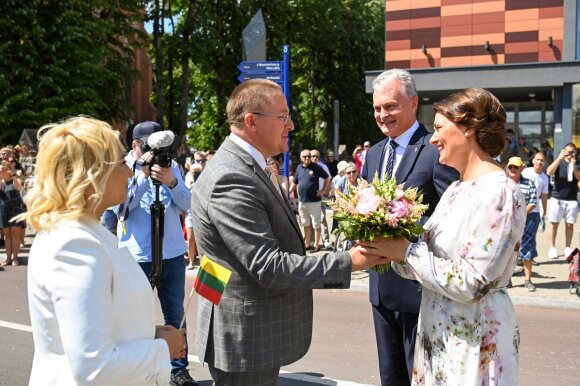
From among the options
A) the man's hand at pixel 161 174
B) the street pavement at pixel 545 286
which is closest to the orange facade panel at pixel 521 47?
the street pavement at pixel 545 286

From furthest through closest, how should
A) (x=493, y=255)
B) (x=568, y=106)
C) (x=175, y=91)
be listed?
(x=175, y=91) < (x=568, y=106) < (x=493, y=255)

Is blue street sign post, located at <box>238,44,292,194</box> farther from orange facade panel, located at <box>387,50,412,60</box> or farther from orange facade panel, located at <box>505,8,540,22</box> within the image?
orange facade panel, located at <box>505,8,540,22</box>

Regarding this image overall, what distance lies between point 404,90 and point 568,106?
64.1ft

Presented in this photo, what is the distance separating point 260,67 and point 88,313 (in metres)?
9.18

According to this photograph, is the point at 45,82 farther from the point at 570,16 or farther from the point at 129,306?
the point at 129,306

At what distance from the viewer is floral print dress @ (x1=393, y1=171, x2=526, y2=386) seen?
259 cm

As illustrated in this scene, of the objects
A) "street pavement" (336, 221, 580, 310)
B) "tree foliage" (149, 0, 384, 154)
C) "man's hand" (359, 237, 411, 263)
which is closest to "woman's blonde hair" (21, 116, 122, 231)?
"man's hand" (359, 237, 411, 263)

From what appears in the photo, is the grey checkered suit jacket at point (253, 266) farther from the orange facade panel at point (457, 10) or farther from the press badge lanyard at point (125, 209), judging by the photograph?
the orange facade panel at point (457, 10)

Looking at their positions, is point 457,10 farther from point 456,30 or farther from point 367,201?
point 367,201

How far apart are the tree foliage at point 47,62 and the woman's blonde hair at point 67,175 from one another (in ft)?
69.2

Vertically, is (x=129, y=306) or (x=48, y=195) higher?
(x=48, y=195)

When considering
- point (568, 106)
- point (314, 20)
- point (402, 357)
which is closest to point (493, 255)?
point (402, 357)

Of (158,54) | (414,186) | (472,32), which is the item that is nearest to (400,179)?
(414,186)

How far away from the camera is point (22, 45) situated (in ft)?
73.3
